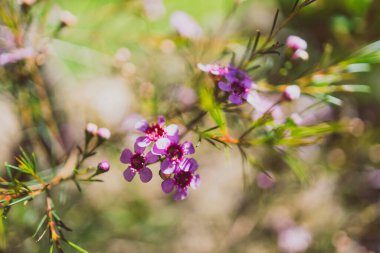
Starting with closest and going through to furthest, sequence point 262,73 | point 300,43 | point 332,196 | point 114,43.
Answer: point 300,43
point 262,73
point 114,43
point 332,196

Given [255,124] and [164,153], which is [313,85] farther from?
[164,153]

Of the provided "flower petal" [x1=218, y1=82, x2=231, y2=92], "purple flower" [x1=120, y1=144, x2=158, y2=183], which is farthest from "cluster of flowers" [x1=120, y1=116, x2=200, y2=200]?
"flower petal" [x1=218, y1=82, x2=231, y2=92]

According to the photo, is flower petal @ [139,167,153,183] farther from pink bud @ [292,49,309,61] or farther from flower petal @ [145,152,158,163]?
pink bud @ [292,49,309,61]

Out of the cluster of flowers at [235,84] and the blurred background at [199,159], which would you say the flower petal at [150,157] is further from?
the blurred background at [199,159]

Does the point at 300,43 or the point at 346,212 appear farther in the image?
the point at 346,212

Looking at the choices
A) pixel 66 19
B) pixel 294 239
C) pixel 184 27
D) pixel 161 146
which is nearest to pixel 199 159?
pixel 294 239

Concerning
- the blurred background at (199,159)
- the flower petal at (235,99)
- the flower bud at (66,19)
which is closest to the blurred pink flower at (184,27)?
the blurred background at (199,159)

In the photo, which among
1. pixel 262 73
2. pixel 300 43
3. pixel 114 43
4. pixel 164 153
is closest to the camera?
pixel 164 153

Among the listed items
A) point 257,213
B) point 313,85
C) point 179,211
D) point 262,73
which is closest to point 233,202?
point 257,213
